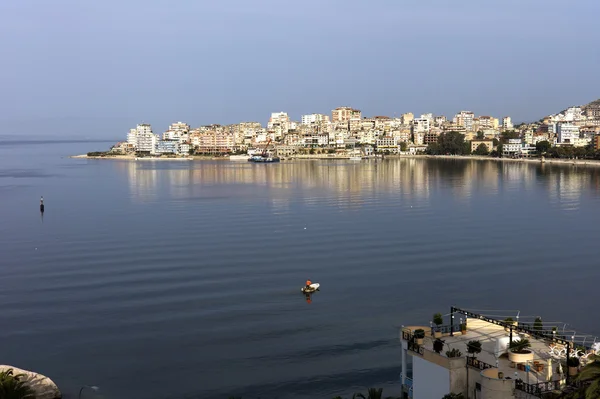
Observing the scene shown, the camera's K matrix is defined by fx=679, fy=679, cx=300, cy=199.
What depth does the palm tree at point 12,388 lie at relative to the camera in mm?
6747

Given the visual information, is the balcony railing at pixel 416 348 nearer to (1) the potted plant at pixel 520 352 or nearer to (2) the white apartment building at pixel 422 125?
(1) the potted plant at pixel 520 352

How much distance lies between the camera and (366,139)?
87.2 m

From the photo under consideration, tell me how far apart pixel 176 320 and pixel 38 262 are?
6.29 metres

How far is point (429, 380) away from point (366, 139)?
8275cm

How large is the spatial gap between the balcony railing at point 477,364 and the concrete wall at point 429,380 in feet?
0.58

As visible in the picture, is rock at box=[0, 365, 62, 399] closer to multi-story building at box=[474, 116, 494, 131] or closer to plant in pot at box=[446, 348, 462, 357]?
plant in pot at box=[446, 348, 462, 357]

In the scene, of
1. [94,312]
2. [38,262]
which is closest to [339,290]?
[94,312]

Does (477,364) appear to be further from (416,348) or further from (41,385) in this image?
(41,385)

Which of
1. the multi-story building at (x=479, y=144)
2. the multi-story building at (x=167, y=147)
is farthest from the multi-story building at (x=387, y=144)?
the multi-story building at (x=167, y=147)

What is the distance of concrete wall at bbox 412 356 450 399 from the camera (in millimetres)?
5121

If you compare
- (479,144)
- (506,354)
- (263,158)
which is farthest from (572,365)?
(479,144)

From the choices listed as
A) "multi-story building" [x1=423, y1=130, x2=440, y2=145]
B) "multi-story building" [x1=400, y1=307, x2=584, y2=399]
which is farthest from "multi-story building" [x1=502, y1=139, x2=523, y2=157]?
"multi-story building" [x1=400, y1=307, x2=584, y2=399]

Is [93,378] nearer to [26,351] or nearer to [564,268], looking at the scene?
[26,351]

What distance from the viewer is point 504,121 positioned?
114 meters
